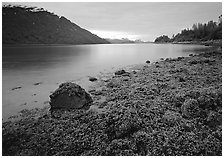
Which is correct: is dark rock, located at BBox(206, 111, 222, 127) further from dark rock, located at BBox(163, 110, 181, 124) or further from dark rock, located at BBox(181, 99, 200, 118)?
dark rock, located at BBox(163, 110, 181, 124)

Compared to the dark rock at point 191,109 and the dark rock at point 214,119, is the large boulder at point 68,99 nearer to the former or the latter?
the dark rock at point 191,109

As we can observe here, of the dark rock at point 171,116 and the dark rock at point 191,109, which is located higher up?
the dark rock at point 191,109

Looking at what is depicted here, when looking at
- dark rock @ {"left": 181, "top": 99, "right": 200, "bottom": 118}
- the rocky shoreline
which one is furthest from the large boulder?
dark rock @ {"left": 181, "top": 99, "right": 200, "bottom": 118}

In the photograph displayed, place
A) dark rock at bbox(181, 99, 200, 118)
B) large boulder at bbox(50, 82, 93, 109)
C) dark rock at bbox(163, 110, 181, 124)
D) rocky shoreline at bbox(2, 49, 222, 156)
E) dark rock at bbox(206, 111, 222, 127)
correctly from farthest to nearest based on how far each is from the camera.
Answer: large boulder at bbox(50, 82, 93, 109)
dark rock at bbox(181, 99, 200, 118)
dark rock at bbox(163, 110, 181, 124)
dark rock at bbox(206, 111, 222, 127)
rocky shoreline at bbox(2, 49, 222, 156)

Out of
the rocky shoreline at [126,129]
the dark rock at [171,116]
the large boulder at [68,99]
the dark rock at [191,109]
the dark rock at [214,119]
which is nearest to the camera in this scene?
the rocky shoreline at [126,129]

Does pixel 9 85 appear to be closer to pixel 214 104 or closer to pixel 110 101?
pixel 110 101

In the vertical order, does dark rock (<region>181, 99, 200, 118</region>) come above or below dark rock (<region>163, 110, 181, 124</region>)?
above

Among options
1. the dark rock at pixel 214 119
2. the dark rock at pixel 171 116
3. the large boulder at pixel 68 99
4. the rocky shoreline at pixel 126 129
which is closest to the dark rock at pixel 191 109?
the rocky shoreline at pixel 126 129

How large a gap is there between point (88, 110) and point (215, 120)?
7618 mm

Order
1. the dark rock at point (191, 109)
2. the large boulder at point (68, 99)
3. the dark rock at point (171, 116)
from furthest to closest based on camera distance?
the large boulder at point (68, 99)
the dark rock at point (191, 109)
the dark rock at point (171, 116)

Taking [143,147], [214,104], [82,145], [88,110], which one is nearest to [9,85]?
[88,110]

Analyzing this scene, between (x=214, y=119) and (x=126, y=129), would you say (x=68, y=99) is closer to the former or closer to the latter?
(x=126, y=129)

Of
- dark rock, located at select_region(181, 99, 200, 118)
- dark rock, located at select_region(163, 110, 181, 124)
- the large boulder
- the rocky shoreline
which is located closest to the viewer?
the rocky shoreline

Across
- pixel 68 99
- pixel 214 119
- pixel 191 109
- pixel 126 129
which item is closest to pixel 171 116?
pixel 191 109
